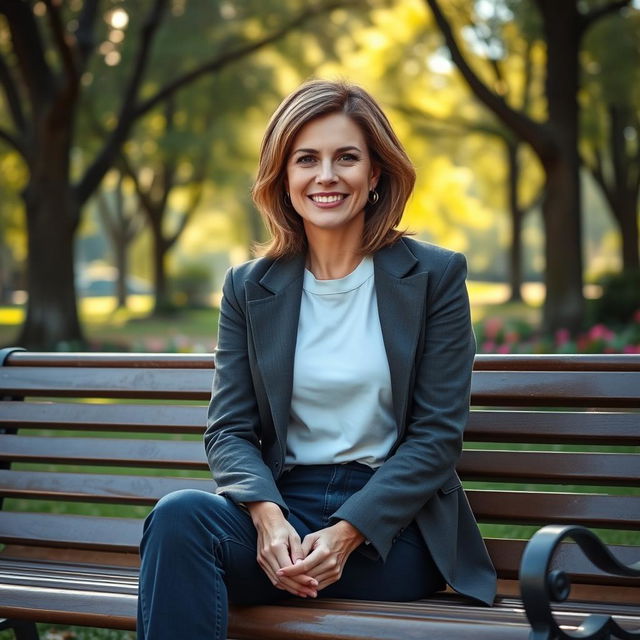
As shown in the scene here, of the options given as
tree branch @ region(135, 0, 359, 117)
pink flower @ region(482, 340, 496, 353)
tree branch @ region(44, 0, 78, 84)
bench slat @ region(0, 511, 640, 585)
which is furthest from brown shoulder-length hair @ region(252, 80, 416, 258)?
tree branch @ region(135, 0, 359, 117)

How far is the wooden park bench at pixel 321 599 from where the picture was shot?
292cm

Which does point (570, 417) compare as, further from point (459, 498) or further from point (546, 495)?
point (459, 498)

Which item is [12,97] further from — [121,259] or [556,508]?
[121,259]

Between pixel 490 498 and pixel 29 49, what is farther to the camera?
pixel 29 49

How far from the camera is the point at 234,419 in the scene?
3.43 meters

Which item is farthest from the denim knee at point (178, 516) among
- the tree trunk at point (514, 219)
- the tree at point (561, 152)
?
the tree trunk at point (514, 219)

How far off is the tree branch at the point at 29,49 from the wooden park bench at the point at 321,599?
10.9 meters

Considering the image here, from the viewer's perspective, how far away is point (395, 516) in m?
3.14

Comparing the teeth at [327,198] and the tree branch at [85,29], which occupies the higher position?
the tree branch at [85,29]

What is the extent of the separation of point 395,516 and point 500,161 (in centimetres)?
3104

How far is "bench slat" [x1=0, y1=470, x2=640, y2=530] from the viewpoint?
3.50 metres

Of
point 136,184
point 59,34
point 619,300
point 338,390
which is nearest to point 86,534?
point 338,390

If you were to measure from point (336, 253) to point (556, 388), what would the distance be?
0.87 meters

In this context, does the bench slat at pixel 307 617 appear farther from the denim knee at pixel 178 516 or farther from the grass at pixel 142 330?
the grass at pixel 142 330
